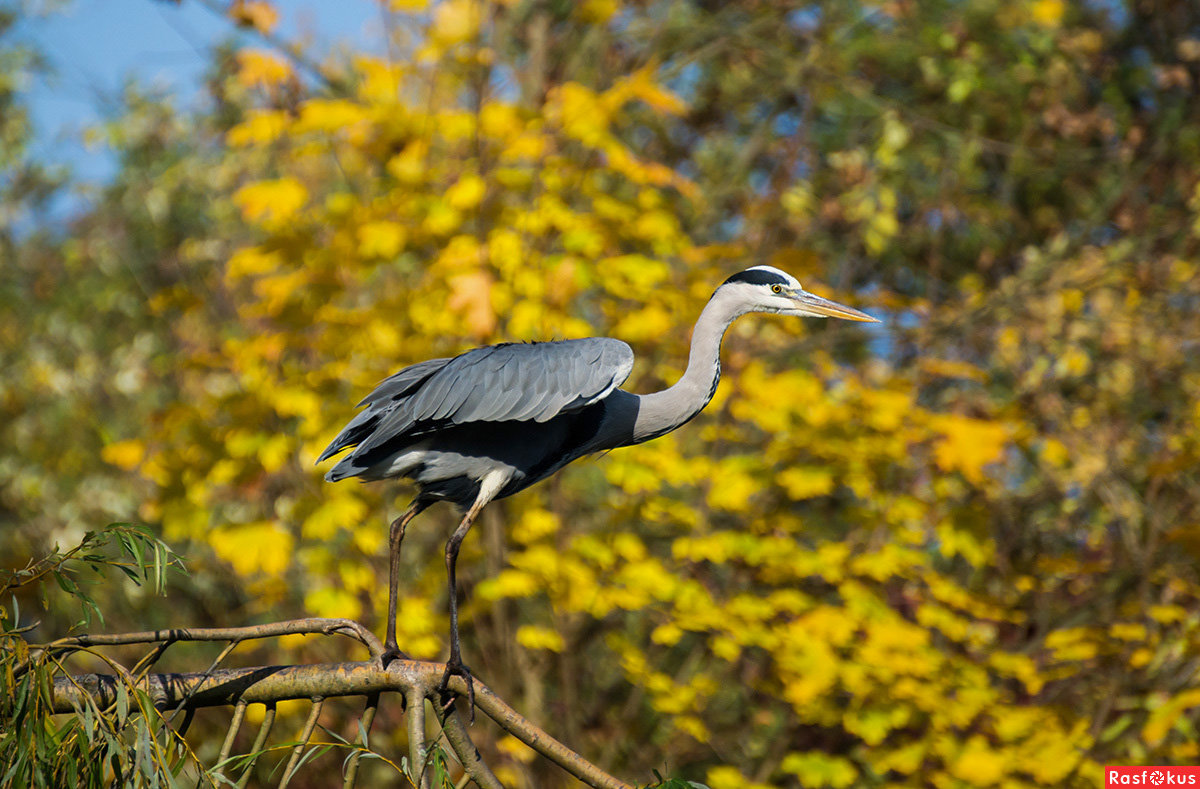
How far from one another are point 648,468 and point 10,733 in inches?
152

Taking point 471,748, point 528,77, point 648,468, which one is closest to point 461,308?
point 648,468

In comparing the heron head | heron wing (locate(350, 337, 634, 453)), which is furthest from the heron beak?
heron wing (locate(350, 337, 634, 453))

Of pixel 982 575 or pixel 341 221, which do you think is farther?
pixel 982 575

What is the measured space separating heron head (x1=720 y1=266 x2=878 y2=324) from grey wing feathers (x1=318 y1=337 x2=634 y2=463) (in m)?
0.54

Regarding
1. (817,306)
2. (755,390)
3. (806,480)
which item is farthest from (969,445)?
(817,306)

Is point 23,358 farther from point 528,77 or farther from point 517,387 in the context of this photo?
point 517,387

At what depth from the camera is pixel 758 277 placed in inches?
149

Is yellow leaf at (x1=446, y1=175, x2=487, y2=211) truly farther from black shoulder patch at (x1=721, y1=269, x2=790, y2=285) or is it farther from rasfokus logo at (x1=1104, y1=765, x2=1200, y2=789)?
rasfokus logo at (x1=1104, y1=765, x2=1200, y2=789)

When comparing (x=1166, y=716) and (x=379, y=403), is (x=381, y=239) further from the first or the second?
(x=1166, y=716)

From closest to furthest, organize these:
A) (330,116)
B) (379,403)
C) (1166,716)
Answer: (379,403) < (1166,716) < (330,116)

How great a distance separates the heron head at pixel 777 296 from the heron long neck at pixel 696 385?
54 millimetres

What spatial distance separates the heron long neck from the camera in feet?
11.6

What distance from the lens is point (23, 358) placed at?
32.7 ft

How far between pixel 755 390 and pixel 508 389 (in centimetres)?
274
